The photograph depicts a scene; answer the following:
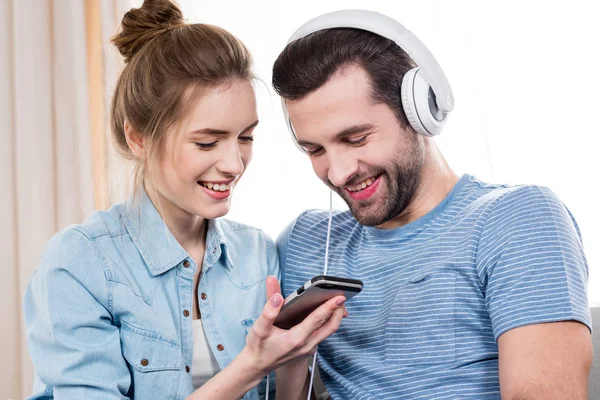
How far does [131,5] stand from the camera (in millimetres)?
2854

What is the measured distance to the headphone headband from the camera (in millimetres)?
1431

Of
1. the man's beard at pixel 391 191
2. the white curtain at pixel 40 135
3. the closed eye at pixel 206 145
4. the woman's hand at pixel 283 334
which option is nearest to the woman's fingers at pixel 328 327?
the woman's hand at pixel 283 334

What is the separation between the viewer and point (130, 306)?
1496 millimetres

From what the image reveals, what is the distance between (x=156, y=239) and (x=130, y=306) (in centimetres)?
17

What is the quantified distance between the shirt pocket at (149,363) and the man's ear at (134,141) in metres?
0.37

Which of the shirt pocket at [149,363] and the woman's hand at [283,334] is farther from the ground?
the woman's hand at [283,334]

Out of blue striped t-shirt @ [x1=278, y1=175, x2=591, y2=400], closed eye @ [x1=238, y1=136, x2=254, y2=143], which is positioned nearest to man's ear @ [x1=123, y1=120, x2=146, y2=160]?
closed eye @ [x1=238, y1=136, x2=254, y2=143]

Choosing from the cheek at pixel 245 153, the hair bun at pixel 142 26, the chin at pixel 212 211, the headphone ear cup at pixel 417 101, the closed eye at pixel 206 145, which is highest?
the hair bun at pixel 142 26

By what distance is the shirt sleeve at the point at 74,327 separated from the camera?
4.58 ft

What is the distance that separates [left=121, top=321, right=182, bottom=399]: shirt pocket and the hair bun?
62cm

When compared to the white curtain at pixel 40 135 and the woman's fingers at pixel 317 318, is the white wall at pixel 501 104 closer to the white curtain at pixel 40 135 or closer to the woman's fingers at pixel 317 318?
the white curtain at pixel 40 135

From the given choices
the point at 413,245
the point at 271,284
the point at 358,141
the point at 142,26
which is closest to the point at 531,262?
the point at 413,245

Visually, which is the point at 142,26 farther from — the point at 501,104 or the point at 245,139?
the point at 501,104

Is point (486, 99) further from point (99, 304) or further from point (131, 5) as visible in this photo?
point (99, 304)
